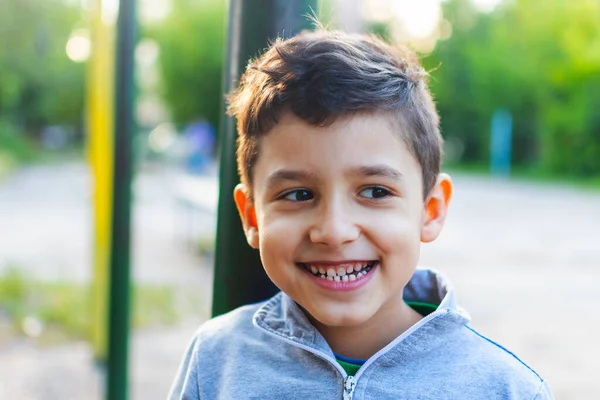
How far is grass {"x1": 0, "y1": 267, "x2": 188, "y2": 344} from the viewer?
4.03 metres

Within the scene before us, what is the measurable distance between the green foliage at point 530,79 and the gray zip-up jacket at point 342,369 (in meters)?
16.0

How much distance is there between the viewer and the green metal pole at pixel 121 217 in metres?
2.59

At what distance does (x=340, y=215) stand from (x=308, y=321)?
0.24m

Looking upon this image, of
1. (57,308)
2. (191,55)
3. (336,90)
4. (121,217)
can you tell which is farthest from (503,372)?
(191,55)

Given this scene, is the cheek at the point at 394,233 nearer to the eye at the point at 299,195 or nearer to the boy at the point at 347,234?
the boy at the point at 347,234

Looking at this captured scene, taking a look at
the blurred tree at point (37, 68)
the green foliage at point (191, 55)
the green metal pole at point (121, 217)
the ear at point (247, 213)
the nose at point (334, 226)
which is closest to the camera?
the nose at point (334, 226)

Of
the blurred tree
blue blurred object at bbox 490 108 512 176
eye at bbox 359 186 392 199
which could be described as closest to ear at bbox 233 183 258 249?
eye at bbox 359 186 392 199

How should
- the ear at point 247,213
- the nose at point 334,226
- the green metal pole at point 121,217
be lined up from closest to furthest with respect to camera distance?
the nose at point 334,226 → the ear at point 247,213 → the green metal pole at point 121,217

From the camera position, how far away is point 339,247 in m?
1.17

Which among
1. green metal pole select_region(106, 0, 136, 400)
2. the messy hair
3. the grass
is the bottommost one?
the grass

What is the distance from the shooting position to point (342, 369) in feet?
4.04

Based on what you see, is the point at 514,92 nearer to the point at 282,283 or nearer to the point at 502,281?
the point at 502,281

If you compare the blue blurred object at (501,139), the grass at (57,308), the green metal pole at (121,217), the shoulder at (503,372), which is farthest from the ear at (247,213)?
the blue blurred object at (501,139)

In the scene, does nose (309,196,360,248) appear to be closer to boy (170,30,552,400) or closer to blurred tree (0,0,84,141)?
boy (170,30,552,400)
